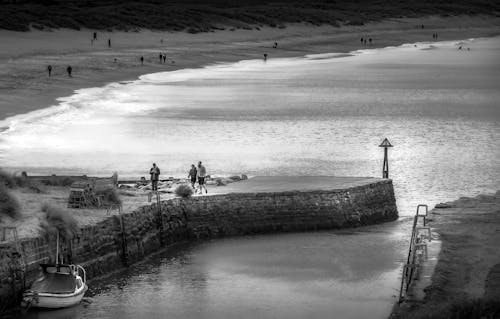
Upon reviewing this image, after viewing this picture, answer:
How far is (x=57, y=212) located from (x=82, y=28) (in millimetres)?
93563

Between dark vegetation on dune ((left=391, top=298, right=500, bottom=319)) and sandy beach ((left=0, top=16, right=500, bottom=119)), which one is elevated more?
sandy beach ((left=0, top=16, right=500, bottom=119))

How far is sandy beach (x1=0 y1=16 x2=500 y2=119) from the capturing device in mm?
69438

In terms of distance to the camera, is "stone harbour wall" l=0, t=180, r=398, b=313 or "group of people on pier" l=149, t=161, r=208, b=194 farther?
"group of people on pier" l=149, t=161, r=208, b=194

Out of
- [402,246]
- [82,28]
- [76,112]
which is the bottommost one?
[402,246]

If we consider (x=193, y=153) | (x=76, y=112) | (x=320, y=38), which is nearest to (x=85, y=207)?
(x=193, y=153)

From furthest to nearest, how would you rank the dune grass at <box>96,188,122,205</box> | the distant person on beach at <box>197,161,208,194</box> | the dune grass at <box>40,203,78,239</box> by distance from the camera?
the distant person on beach at <box>197,161,208,194</box>
the dune grass at <box>96,188,122,205</box>
the dune grass at <box>40,203,78,239</box>

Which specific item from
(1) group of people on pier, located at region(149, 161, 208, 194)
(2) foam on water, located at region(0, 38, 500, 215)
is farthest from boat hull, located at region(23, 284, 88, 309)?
(2) foam on water, located at region(0, 38, 500, 215)

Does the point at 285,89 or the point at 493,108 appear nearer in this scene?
the point at 493,108

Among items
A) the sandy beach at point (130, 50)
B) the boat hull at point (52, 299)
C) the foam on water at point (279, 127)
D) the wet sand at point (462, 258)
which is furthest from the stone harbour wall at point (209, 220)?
the sandy beach at point (130, 50)

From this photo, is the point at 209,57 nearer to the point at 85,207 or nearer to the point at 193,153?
the point at 193,153

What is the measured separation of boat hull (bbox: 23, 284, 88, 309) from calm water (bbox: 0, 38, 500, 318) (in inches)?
13.5

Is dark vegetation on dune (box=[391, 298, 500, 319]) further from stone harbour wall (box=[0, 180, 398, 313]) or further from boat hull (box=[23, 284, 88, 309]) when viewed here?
stone harbour wall (box=[0, 180, 398, 313])

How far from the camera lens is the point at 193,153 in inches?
1914

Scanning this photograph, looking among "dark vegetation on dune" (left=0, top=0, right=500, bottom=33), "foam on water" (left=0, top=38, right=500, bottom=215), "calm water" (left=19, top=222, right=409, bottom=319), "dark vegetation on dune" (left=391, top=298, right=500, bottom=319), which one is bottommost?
"calm water" (left=19, top=222, right=409, bottom=319)
